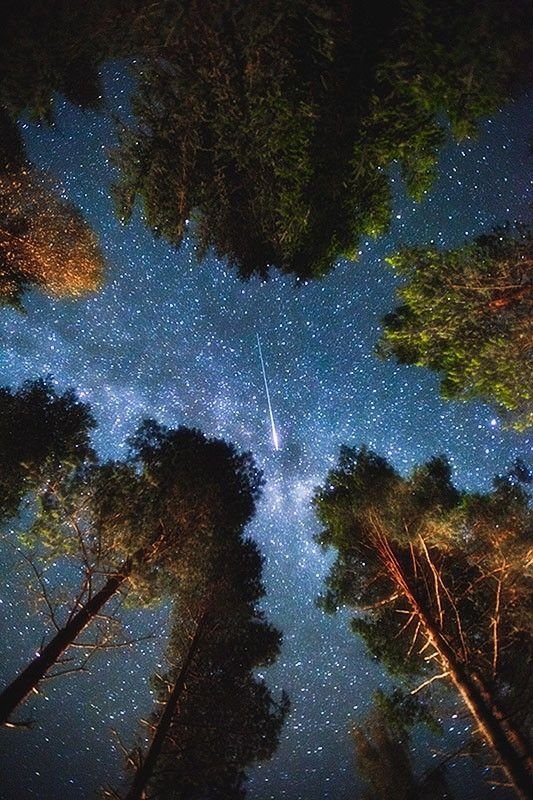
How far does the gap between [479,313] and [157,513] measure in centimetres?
883

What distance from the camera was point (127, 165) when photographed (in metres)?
7.18

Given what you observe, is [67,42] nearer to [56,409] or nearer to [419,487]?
[56,409]

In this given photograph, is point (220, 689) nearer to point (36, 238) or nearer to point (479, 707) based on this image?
point (479, 707)

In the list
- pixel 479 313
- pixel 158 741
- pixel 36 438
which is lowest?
pixel 158 741

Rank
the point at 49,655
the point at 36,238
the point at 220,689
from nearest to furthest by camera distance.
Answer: the point at 49,655
the point at 36,238
the point at 220,689

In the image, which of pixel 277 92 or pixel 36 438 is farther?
pixel 36 438

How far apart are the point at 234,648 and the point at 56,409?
9.03 meters

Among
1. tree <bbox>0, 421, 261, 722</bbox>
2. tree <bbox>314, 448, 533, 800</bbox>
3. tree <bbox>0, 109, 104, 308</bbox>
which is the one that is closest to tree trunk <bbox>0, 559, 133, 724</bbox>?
tree <bbox>0, 421, 261, 722</bbox>

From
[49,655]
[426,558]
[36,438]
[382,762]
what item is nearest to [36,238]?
[36,438]

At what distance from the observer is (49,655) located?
7066mm

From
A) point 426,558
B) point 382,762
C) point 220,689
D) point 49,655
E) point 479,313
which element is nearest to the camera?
point 49,655

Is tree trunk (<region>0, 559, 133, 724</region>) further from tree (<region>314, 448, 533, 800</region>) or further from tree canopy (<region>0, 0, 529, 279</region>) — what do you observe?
tree canopy (<region>0, 0, 529, 279</region>)

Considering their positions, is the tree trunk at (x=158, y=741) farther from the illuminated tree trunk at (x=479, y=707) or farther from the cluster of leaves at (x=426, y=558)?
the illuminated tree trunk at (x=479, y=707)

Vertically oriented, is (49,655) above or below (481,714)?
above
